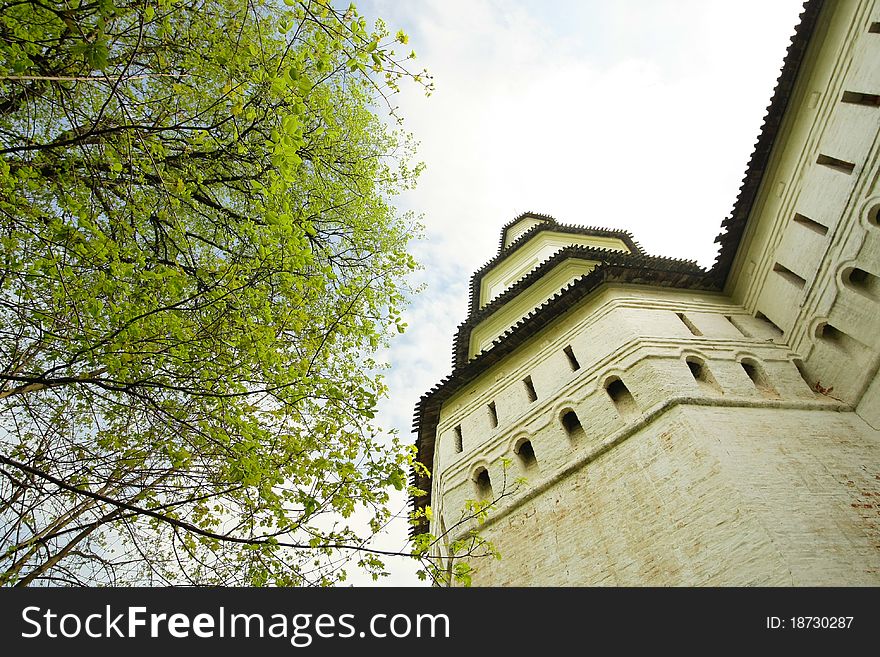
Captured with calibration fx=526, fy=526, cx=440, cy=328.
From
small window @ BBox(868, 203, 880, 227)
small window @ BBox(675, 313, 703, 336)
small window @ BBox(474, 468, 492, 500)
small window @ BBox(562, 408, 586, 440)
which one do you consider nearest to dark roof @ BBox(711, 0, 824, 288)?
small window @ BBox(675, 313, 703, 336)

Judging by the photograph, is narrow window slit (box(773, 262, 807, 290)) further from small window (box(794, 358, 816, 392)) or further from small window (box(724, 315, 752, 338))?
small window (box(794, 358, 816, 392))

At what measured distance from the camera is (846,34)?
959 centimetres

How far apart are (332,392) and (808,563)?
5.96 meters

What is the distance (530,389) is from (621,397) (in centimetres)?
247

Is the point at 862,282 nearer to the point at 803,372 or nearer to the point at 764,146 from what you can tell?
the point at 803,372

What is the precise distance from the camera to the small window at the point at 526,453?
10.5 metres

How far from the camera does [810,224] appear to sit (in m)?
10.6

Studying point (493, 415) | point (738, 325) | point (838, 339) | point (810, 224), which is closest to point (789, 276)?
point (810, 224)

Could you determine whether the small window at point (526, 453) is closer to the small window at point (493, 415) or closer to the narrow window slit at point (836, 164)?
the small window at point (493, 415)

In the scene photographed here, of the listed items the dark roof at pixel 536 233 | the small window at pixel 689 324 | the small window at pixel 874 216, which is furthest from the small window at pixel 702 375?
the dark roof at pixel 536 233

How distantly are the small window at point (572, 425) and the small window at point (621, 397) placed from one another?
0.80 metres

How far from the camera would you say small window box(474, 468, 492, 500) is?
1070 cm
